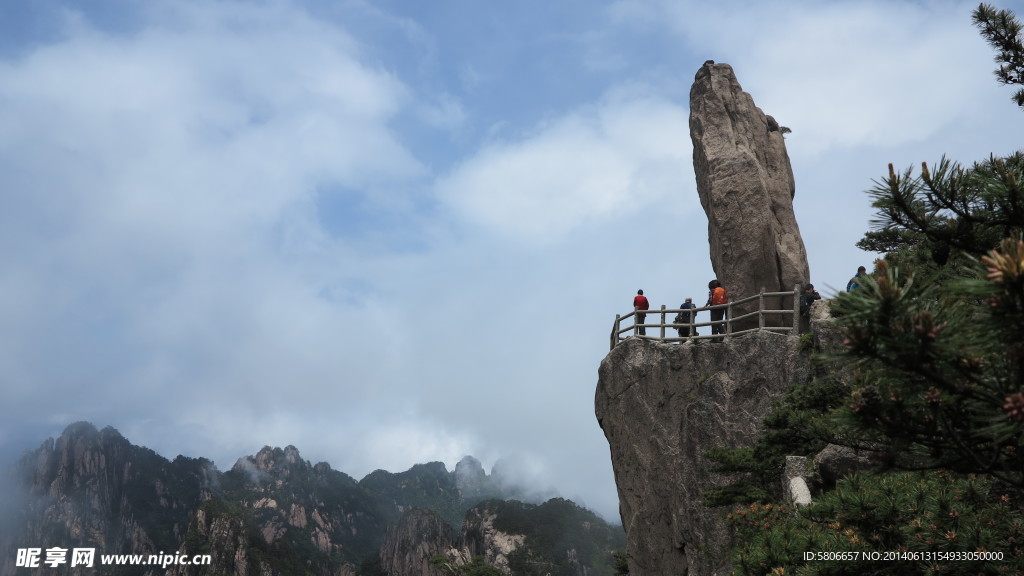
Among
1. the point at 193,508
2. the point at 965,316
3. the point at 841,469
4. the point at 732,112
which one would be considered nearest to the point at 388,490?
the point at 193,508

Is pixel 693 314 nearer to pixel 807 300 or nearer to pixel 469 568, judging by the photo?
pixel 807 300

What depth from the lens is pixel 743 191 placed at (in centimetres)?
2486

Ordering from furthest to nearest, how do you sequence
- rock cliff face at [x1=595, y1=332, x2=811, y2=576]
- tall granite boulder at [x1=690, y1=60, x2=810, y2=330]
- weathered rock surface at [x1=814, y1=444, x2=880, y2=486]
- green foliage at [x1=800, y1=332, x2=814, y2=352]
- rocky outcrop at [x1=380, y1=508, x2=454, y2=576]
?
rocky outcrop at [x1=380, y1=508, x2=454, y2=576] < tall granite boulder at [x1=690, y1=60, x2=810, y2=330] < rock cliff face at [x1=595, y1=332, x2=811, y2=576] < green foliage at [x1=800, y1=332, x2=814, y2=352] < weathered rock surface at [x1=814, y1=444, x2=880, y2=486]

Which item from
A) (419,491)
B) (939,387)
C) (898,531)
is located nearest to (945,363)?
(939,387)

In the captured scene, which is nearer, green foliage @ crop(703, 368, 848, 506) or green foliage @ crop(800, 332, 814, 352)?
green foliage @ crop(703, 368, 848, 506)

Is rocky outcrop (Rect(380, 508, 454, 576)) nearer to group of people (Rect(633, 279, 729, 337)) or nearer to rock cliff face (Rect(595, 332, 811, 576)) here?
rock cliff face (Rect(595, 332, 811, 576))

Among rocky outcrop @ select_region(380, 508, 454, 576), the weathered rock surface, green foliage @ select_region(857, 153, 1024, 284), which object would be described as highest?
green foliage @ select_region(857, 153, 1024, 284)

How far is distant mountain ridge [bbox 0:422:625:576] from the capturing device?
81312 mm

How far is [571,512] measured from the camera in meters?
89.4

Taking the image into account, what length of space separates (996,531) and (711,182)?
65.2 feet

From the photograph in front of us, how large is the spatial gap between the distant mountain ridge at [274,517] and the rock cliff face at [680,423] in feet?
124

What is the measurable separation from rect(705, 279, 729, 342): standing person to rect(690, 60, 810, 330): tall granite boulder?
1.13 m

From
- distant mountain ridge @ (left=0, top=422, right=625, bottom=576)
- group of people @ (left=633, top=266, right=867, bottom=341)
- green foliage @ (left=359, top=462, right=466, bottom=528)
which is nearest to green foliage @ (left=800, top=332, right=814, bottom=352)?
group of people @ (left=633, top=266, right=867, bottom=341)

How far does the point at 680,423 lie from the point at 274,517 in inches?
4061
